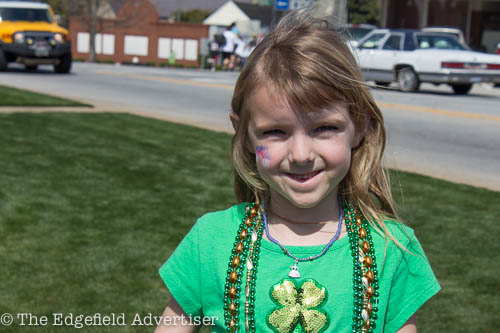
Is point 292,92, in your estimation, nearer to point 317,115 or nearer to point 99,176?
point 317,115

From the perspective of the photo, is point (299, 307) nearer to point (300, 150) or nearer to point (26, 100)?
point (300, 150)

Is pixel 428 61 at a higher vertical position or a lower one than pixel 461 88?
higher

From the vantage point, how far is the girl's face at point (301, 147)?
1.80m

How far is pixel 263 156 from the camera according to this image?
1.86m

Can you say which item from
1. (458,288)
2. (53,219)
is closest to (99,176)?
(53,219)

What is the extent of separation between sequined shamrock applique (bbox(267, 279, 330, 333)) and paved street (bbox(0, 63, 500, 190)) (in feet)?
12.3

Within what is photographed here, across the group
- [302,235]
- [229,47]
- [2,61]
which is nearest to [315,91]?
[302,235]

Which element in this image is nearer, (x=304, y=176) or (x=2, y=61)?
(x=304, y=176)

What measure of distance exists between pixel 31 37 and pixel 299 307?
20063 mm

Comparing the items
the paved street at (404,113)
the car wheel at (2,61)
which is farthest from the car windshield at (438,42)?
the car wheel at (2,61)

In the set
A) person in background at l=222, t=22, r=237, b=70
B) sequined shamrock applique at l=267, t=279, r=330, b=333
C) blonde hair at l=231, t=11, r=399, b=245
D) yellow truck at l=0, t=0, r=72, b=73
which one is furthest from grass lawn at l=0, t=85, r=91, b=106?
person in background at l=222, t=22, r=237, b=70

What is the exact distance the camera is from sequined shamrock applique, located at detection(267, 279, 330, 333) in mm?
1783

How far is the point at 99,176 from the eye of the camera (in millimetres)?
6602

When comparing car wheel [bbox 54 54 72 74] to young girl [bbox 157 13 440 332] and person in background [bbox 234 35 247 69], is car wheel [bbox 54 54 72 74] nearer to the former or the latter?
person in background [bbox 234 35 247 69]
